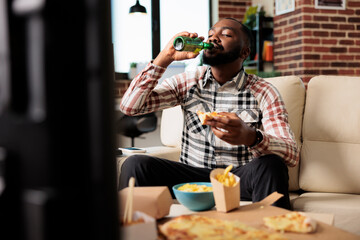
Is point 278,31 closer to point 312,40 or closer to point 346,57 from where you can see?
point 312,40

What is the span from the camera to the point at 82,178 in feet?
0.82

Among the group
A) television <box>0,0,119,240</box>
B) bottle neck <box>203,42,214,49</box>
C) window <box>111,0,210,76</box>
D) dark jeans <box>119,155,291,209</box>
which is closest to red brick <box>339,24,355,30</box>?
window <box>111,0,210,76</box>

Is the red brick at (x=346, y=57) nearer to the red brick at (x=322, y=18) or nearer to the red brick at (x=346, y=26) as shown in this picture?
the red brick at (x=346, y=26)

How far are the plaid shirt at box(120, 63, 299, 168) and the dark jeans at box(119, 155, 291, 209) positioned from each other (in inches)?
4.1

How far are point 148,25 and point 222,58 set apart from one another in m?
3.33

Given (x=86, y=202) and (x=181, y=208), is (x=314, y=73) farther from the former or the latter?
(x=86, y=202)

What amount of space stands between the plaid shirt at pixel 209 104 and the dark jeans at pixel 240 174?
104 mm

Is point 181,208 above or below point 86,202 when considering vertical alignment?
below

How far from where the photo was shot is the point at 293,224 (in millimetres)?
861

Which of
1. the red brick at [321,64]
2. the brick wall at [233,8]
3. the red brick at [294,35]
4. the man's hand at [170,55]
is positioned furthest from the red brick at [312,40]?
the man's hand at [170,55]

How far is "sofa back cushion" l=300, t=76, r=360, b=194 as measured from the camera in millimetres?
1829

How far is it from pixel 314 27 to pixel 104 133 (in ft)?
14.5

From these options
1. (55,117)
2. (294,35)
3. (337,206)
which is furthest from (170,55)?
(294,35)

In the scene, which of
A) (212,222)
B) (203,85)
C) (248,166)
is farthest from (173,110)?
(212,222)
